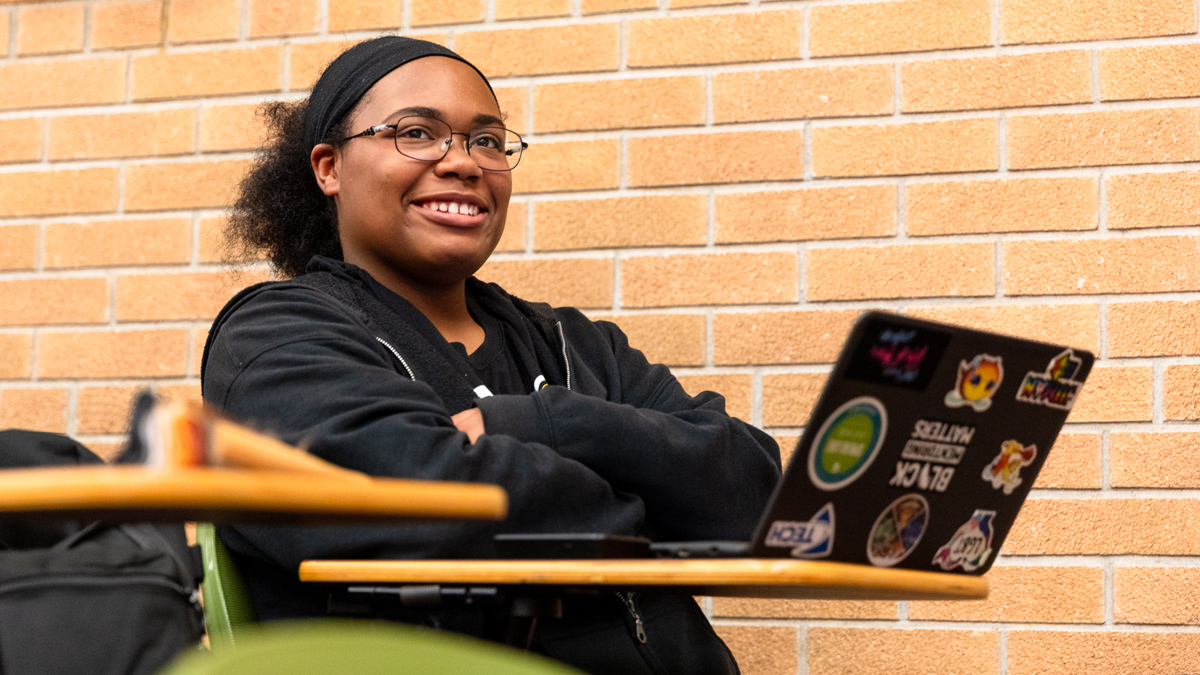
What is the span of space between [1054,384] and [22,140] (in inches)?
93.2

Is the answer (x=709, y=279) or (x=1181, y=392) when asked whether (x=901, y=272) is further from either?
(x=1181, y=392)

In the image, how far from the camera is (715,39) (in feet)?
8.18

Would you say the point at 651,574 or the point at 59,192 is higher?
the point at 59,192

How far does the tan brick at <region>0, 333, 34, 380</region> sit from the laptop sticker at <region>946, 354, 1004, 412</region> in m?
2.19

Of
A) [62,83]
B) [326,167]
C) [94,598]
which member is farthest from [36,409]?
[94,598]

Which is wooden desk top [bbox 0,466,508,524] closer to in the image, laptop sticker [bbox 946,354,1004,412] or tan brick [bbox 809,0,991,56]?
laptop sticker [bbox 946,354,1004,412]

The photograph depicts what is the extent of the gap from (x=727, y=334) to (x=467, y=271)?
1.98ft

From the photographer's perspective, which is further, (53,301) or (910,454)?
(53,301)

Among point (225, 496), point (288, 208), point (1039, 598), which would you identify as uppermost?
point (288, 208)

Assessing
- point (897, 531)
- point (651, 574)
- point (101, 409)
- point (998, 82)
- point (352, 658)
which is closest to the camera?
point (352, 658)

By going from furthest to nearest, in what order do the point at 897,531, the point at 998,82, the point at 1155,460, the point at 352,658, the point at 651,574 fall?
the point at 998,82 → the point at 1155,460 → the point at 897,531 → the point at 651,574 → the point at 352,658

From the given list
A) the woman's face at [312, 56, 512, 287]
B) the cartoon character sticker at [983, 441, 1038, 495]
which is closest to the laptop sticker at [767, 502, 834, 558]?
the cartoon character sticker at [983, 441, 1038, 495]

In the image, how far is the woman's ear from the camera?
2137 mm

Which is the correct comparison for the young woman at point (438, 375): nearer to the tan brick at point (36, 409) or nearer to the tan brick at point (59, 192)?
the tan brick at point (59, 192)
